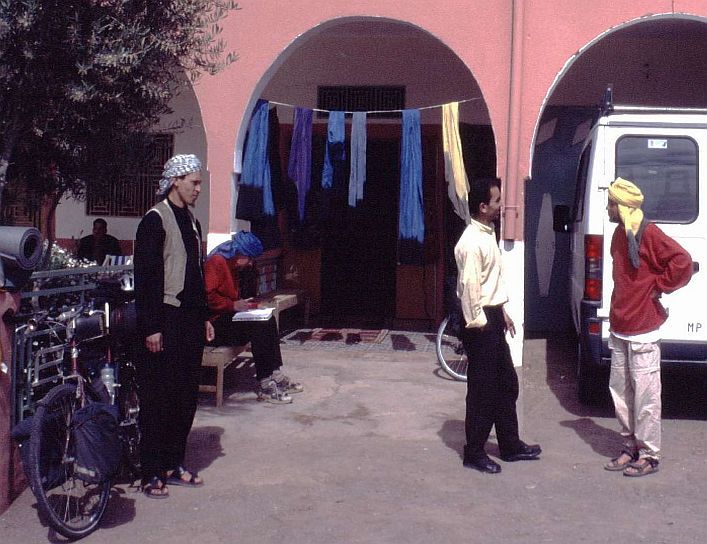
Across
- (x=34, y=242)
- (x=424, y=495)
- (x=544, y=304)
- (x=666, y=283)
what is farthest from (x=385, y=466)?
(x=544, y=304)

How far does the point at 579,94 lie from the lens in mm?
11117

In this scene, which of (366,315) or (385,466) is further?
(366,315)

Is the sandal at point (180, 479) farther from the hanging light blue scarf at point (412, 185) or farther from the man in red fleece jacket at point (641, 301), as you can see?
the hanging light blue scarf at point (412, 185)

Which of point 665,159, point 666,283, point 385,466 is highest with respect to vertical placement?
point 665,159

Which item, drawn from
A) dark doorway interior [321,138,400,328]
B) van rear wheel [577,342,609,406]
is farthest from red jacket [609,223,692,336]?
dark doorway interior [321,138,400,328]

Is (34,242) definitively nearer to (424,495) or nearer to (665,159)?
(424,495)

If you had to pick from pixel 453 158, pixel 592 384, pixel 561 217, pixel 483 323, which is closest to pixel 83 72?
pixel 483 323

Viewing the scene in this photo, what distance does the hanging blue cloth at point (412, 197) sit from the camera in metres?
9.30

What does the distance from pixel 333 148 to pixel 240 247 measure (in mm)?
2330

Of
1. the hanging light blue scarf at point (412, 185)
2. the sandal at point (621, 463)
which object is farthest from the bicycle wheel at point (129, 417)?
the hanging light blue scarf at point (412, 185)

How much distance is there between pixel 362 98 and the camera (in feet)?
37.3

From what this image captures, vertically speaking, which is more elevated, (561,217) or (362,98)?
(362,98)

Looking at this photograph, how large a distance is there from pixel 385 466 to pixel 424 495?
624 mm

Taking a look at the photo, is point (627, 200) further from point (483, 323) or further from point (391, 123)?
point (391, 123)
